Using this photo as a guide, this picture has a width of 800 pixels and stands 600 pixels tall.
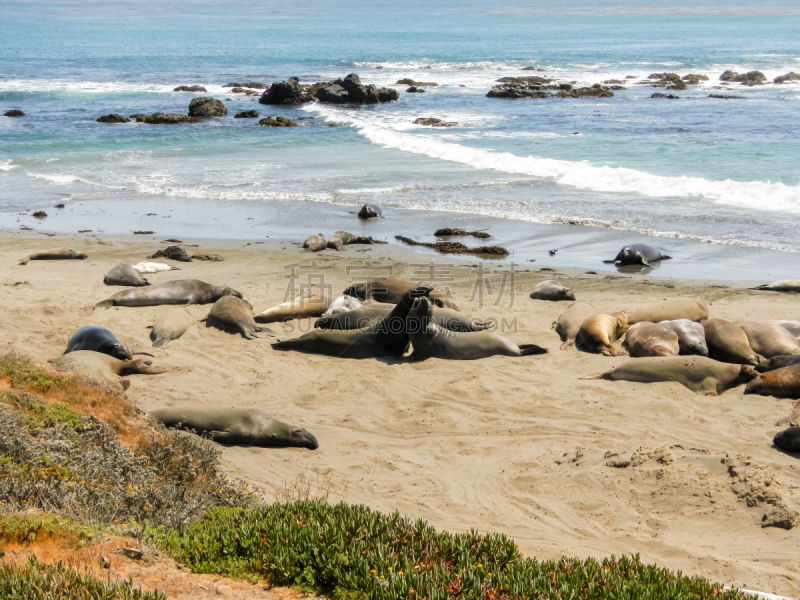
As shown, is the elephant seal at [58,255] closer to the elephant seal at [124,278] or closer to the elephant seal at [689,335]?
the elephant seal at [124,278]

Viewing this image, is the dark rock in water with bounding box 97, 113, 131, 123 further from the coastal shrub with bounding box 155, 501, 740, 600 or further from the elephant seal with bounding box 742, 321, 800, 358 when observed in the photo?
the coastal shrub with bounding box 155, 501, 740, 600

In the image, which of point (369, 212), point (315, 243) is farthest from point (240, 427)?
point (369, 212)

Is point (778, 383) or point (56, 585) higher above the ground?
point (56, 585)

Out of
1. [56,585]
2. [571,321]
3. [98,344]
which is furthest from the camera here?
[571,321]

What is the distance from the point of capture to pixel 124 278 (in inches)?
468

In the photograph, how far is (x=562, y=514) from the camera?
5766mm

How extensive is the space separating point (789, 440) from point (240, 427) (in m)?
5.25

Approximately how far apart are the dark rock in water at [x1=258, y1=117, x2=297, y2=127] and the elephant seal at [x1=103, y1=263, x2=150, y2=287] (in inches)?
854

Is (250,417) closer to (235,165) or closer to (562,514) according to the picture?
(562,514)

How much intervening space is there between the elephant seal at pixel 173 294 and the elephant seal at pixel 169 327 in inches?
32.6

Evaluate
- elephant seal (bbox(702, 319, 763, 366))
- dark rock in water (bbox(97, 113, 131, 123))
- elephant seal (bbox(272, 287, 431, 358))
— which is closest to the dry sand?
elephant seal (bbox(272, 287, 431, 358))

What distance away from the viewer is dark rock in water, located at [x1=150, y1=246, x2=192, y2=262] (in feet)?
44.0

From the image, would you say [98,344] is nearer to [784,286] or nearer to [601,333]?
[601,333]

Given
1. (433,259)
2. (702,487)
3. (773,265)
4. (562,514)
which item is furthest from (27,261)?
(773,265)
